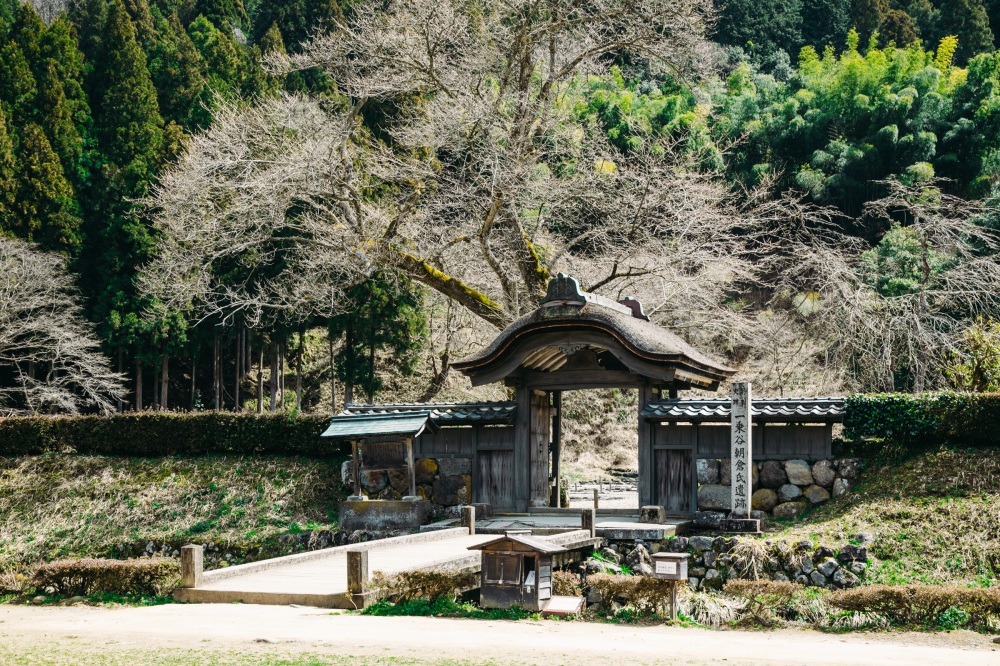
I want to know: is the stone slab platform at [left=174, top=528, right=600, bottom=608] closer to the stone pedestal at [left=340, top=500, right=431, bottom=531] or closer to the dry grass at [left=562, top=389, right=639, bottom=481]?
the stone pedestal at [left=340, top=500, right=431, bottom=531]

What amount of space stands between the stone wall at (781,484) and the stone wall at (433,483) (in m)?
4.15

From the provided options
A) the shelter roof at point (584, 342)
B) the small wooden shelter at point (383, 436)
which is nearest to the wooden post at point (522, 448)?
the shelter roof at point (584, 342)

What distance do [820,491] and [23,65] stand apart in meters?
29.9

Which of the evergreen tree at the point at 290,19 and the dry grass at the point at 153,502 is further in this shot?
the evergreen tree at the point at 290,19

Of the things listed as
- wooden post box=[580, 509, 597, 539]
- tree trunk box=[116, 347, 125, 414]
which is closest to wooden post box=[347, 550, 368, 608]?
wooden post box=[580, 509, 597, 539]

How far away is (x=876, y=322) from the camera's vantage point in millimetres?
21719

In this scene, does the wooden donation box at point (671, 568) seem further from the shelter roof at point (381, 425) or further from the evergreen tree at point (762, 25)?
the evergreen tree at point (762, 25)

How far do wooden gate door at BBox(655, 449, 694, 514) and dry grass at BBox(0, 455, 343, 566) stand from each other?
5661 mm

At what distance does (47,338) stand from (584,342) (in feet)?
59.9

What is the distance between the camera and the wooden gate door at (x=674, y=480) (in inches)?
616

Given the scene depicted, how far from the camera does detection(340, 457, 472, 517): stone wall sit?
17.2m

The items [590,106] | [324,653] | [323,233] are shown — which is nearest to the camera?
[324,653]

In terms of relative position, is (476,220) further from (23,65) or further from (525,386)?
(23,65)

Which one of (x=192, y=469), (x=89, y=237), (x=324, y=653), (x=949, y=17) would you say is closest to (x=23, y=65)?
(x=89, y=237)
